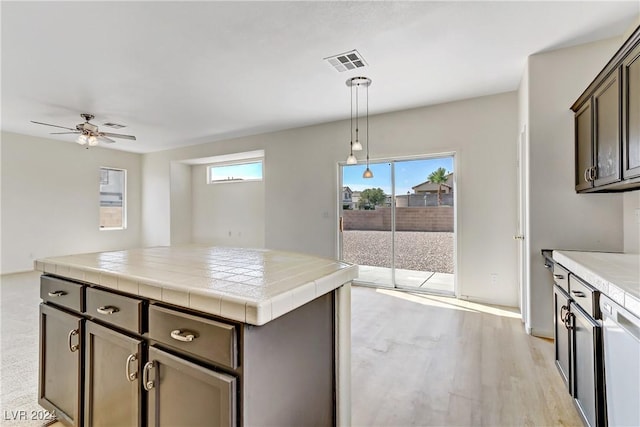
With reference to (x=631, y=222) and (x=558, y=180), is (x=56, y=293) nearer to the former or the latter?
(x=558, y=180)

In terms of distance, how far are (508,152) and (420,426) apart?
11.5 ft

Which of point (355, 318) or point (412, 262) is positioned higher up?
point (412, 262)

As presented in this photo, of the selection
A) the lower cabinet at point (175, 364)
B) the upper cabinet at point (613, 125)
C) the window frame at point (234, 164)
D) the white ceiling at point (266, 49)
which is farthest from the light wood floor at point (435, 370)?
the window frame at point (234, 164)

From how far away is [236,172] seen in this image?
726cm

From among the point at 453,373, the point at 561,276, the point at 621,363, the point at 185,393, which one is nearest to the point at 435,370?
the point at 453,373

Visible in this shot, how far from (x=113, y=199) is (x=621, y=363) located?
357 inches

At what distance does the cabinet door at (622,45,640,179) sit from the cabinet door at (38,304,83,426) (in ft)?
10.2

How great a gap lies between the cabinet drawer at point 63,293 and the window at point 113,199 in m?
6.71

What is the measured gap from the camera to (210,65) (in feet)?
10.5

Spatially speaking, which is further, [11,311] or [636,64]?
[11,311]

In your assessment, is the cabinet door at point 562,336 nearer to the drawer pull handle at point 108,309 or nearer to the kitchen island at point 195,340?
the kitchen island at point 195,340

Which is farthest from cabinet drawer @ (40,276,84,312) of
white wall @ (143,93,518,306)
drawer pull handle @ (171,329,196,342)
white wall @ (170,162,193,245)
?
white wall @ (170,162,193,245)

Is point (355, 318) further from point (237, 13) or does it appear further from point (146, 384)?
point (237, 13)

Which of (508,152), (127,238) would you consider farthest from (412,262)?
(127,238)
